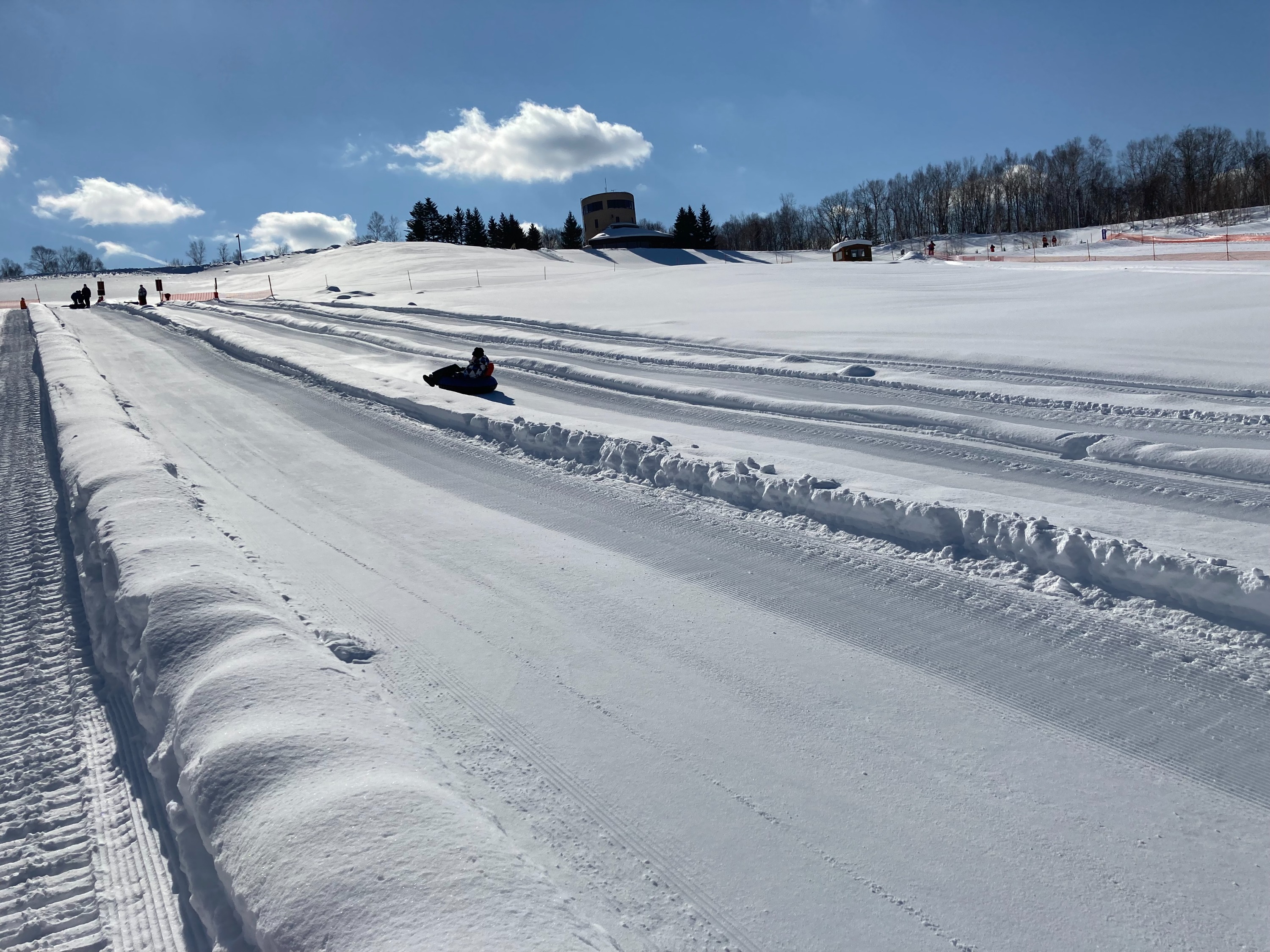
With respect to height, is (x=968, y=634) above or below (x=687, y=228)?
below

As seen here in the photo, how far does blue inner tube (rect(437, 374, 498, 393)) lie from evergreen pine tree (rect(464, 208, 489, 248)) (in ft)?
295

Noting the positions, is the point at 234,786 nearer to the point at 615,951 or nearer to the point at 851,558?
the point at 615,951

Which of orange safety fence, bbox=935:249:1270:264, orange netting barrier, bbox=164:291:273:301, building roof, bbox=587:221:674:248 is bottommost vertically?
orange safety fence, bbox=935:249:1270:264

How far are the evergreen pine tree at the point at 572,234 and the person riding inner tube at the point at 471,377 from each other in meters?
86.9

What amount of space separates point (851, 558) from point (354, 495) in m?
5.06

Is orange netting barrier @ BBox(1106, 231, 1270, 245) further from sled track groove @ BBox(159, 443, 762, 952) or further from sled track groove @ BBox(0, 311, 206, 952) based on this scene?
sled track groove @ BBox(0, 311, 206, 952)

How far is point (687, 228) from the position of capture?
293 ft

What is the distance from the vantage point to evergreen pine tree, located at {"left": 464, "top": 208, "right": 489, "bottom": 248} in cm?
9750

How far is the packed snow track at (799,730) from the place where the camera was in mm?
2754

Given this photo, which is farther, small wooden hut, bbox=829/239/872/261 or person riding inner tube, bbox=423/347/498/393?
small wooden hut, bbox=829/239/872/261

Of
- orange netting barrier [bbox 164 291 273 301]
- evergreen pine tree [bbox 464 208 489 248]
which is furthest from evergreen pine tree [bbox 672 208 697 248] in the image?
orange netting barrier [bbox 164 291 273 301]

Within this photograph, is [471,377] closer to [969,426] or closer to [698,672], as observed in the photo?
[969,426]

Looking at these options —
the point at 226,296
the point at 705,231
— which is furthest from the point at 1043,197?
the point at 226,296

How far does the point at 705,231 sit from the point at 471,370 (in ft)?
274
